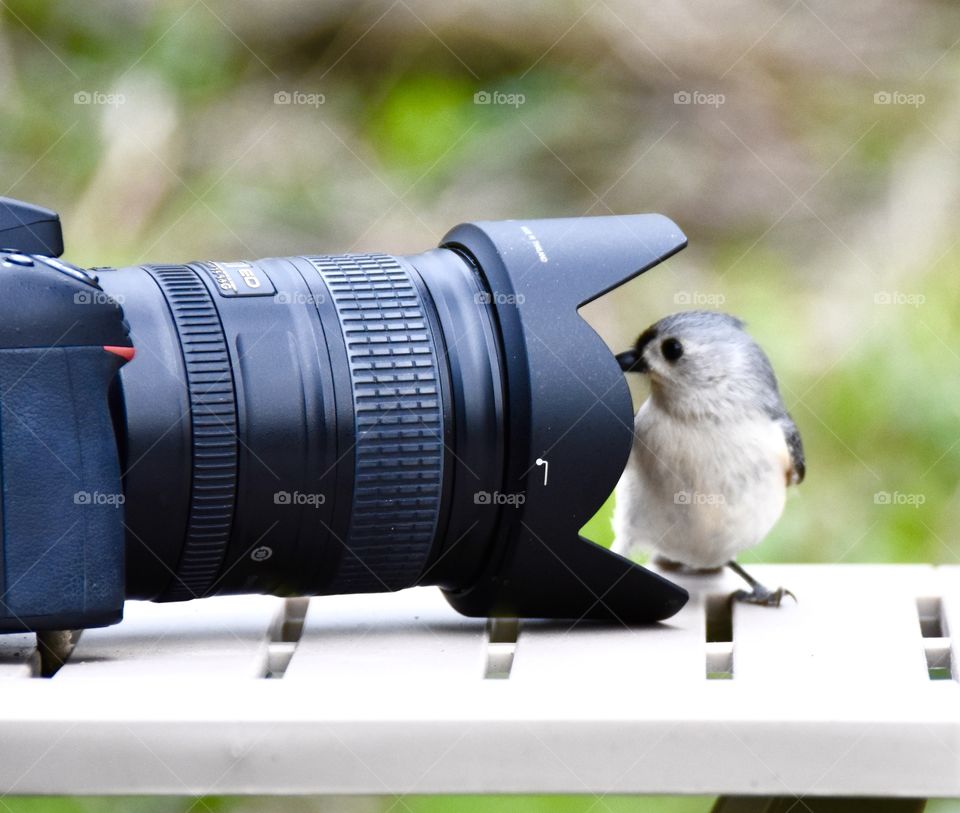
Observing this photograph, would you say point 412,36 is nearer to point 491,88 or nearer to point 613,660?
point 491,88

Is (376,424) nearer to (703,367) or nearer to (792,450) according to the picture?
(703,367)

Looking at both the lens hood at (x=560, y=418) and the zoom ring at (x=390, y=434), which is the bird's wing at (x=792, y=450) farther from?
the zoom ring at (x=390, y=434)

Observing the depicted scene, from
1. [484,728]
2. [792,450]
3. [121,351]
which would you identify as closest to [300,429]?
[121,351]

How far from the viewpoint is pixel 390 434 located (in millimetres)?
1698

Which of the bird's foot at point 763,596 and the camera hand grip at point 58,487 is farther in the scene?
the bird's foot at point 763,596

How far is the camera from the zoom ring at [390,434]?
A: 5.57ft

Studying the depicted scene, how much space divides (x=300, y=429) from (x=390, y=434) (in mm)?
92

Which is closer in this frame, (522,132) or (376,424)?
(376,424)

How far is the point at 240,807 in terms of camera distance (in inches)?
105

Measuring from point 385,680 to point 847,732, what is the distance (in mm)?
439

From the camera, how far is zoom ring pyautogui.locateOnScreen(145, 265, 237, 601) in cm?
165

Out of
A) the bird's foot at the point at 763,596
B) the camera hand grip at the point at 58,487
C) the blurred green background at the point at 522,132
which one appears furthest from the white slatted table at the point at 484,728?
the blurred green background at the point at 522,132

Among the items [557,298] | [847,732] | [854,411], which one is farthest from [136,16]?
[847,732]

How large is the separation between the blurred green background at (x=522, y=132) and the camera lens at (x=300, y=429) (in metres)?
1.93
